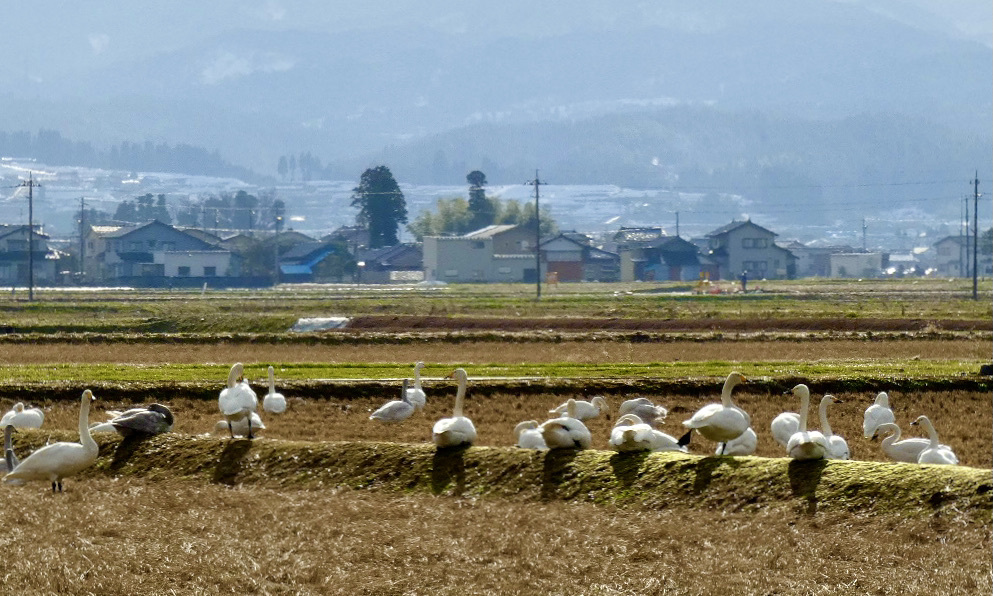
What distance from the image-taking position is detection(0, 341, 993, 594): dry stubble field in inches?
470

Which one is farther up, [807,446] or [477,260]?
[477,260]

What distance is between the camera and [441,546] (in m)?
13.3

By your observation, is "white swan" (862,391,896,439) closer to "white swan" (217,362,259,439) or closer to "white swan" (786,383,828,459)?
"white swan" (786,383,828,459)

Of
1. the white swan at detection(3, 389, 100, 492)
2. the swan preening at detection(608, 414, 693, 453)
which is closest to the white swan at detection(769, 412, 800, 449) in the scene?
the swan preening at detection(608, 414, 693, 453)

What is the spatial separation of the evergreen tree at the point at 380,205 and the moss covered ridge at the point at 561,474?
439 feet

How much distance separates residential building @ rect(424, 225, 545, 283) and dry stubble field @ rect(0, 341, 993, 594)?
376 ft

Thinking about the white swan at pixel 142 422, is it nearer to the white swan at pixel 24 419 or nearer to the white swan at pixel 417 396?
the white swan at pixel 24 419

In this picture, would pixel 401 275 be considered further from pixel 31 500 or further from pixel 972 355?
pixel 31 500

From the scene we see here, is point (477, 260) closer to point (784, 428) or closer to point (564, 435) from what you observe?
point (784, 428)

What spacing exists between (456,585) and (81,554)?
11.7 ft

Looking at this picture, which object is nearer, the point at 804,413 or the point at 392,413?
the point at 804,413

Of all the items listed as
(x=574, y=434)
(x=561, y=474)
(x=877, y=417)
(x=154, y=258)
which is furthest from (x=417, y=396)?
(x=154, y=258)

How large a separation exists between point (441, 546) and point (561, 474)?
3.09m

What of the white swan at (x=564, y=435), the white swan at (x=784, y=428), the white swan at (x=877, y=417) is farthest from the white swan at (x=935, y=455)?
the white swan at (x=564, y=435)
